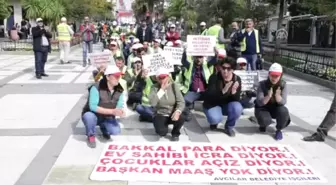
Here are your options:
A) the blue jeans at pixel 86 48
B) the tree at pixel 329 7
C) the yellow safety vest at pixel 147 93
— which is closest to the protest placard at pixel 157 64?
the yellow safety vest at pixel 147 93

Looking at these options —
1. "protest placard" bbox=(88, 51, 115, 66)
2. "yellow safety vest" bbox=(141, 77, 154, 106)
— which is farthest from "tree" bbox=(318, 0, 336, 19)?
"protest placard" bbox=(88, 51, 115, 66)

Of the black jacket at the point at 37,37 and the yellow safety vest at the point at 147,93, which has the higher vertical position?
the black jacket at the point at 37,37

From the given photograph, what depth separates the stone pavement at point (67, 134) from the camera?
5.17 metres

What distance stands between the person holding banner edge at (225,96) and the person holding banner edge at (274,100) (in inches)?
12.8

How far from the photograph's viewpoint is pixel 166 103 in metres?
6.32

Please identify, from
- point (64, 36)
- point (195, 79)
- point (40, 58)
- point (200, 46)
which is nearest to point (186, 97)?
point (195, 79)

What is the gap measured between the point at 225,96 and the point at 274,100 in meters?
0.72

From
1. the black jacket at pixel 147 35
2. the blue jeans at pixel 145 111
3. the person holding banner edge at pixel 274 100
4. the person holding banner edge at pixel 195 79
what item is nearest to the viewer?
the person holding banner edge at pixel 274 100

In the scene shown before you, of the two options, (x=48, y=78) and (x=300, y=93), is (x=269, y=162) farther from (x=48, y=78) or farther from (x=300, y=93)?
(x=48, y=78)

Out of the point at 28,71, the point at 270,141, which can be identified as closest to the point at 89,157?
the point at 270,141

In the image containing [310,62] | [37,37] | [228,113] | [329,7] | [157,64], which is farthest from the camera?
[310,62]

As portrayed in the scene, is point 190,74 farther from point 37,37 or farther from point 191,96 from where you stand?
point 37,37

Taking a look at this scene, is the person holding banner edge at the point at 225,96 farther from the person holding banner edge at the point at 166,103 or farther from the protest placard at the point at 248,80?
the protest placard at the point at 248,80

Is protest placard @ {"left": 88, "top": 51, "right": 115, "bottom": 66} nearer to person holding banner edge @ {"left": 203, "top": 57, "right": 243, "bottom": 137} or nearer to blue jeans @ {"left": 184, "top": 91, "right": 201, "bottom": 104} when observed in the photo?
blue jeans @ {"left": 184, "top": 91, "right": 201, "bottom": 104}
